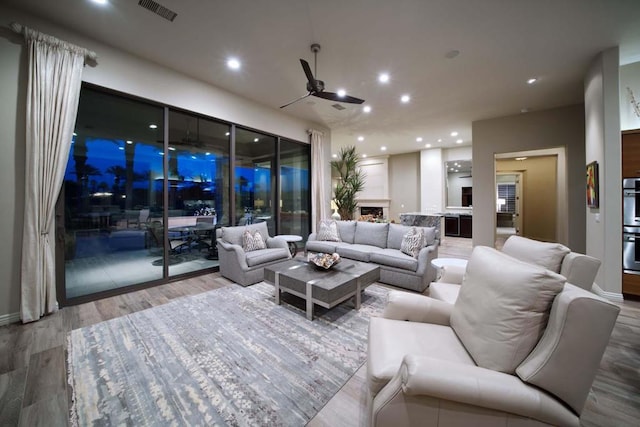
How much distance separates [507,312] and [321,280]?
71.5 inches

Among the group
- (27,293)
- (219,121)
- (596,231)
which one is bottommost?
(27,293)

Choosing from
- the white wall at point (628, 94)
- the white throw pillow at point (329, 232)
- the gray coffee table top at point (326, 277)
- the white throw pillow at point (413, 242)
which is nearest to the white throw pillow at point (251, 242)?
the gray coffee table top at point (326, 277)

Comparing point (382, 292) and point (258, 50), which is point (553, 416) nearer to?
point (382, 292)

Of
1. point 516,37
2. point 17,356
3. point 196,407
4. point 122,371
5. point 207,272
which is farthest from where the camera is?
point 207,272

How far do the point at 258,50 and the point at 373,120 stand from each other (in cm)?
345

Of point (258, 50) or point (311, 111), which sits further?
point (311, 111)

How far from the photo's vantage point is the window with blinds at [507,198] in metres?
9.67

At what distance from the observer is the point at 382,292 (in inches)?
135

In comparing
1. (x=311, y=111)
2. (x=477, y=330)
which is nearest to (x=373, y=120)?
(x=311, y=111)

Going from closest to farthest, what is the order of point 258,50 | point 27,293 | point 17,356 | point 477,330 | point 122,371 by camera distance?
point 477,330 < point 122,371 < point 17,356 < point 27,293 < point 258,50

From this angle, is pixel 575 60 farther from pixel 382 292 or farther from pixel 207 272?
pixel 207 272

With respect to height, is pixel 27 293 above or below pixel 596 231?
below

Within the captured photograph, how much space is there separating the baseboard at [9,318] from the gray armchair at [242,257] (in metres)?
2.19

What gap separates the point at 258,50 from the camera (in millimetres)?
3316
